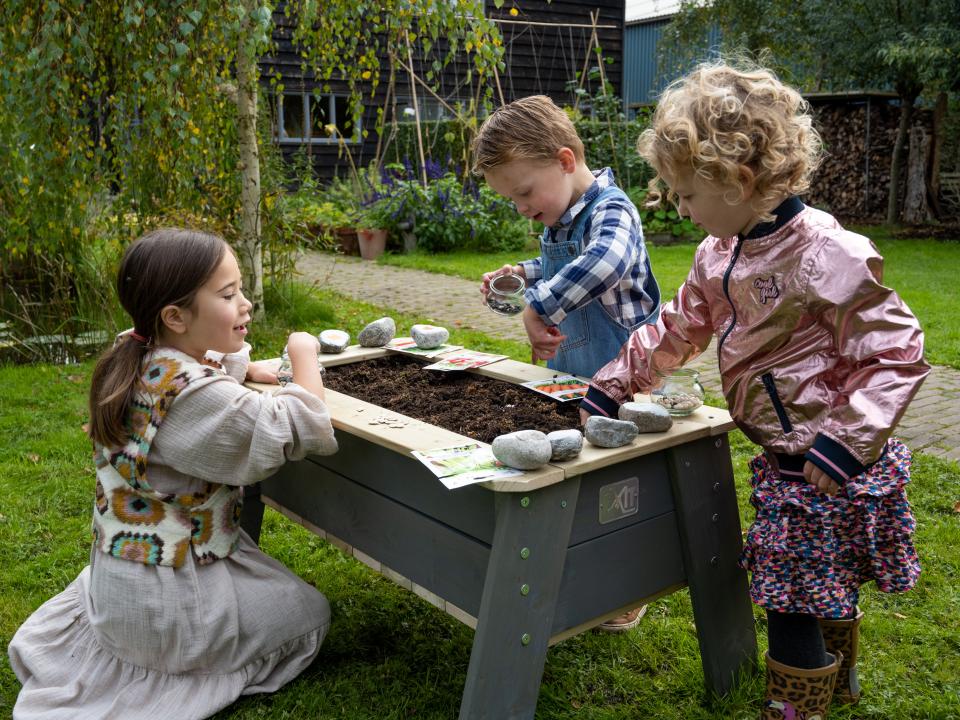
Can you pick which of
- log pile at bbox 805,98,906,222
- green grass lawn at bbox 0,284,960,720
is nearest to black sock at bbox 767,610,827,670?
green grass lawn at bbox 0,284,960,720

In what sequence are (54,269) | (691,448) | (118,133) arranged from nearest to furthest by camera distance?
(691,448)
(118,133)
(54,269)

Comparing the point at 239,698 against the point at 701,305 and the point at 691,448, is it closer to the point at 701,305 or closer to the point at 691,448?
the point at 691,448

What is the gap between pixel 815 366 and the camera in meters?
1.77

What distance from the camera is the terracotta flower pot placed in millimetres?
9977

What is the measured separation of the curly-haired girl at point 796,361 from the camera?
65.7 inches

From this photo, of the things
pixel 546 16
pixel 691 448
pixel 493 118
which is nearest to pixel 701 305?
pixel 691 448

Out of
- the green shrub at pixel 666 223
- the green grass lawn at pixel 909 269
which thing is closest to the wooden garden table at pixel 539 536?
the green grass lawn at pixel 909 269

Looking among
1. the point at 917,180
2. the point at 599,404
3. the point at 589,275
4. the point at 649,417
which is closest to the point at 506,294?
the point at 589,275

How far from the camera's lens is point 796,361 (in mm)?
1803

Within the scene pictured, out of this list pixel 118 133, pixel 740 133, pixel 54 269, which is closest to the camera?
pixel 740 133

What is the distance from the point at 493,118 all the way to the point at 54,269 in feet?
13.5

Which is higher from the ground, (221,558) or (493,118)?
(493,118)

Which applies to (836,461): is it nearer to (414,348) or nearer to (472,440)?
(472,440)

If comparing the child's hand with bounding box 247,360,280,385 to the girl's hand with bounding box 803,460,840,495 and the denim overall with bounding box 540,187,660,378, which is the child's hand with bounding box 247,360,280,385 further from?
the girl's hand with bounding box 803,460,840,495
